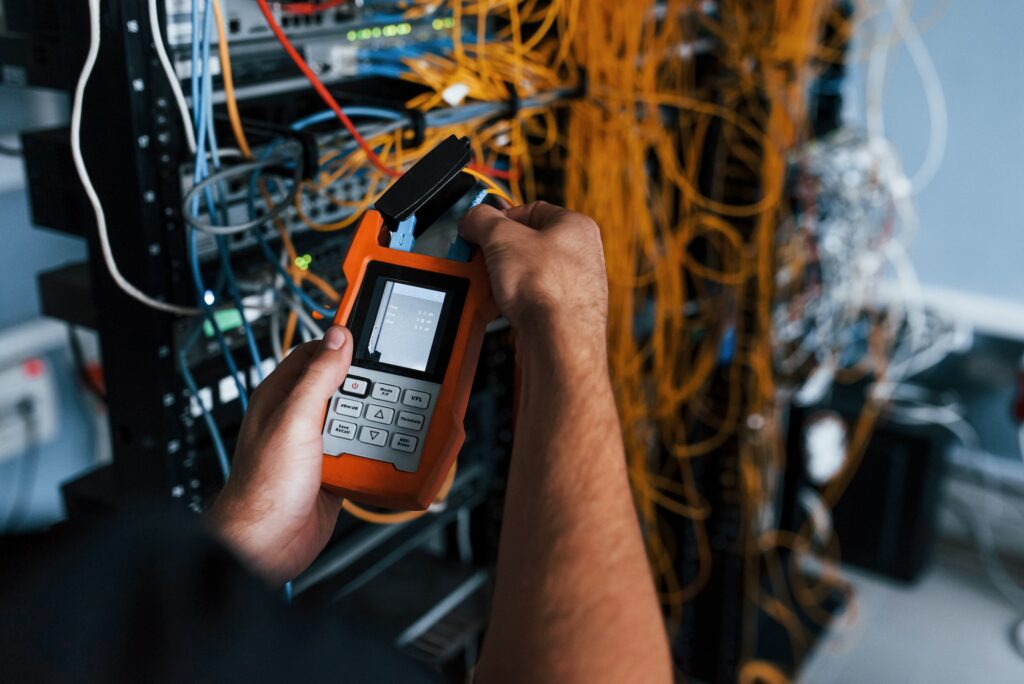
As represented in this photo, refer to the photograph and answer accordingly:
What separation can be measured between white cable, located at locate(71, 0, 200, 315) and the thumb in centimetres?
17

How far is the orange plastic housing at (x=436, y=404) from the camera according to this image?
0.71m

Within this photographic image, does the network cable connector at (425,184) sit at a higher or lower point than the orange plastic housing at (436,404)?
higher

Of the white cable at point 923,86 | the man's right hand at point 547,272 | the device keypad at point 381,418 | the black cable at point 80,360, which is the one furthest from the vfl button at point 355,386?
the white cable at point 923,86

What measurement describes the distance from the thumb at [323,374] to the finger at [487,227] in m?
0.12

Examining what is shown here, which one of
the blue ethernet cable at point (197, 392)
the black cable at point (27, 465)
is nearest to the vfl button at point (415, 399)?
the blue ethernet cable at point (197, 392)

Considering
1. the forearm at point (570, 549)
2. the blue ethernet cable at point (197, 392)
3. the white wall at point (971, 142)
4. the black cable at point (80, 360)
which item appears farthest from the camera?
the white wall at point (971, 142)

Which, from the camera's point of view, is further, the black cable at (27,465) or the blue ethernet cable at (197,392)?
the black cable at (27,465)

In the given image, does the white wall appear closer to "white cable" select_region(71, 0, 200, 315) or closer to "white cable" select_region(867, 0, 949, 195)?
"white cable" select_region(867, 0, 949, 195)

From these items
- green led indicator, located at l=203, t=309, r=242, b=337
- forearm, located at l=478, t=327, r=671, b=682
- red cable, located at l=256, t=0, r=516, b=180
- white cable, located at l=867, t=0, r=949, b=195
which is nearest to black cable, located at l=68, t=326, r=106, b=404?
green led indicator, located at l=203, t=309, r=242, b=337

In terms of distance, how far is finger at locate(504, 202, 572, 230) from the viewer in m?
0.74

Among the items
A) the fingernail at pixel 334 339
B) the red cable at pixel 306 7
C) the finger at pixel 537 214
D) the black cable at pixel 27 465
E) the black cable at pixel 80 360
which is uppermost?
the red cable at pixel 306 7

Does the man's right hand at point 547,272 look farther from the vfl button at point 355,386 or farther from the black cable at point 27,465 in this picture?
the black cable at point 27,465

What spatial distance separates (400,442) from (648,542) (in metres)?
0.98

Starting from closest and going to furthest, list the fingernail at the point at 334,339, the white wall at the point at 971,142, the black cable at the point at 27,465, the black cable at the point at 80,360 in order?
the fingernail at the point at 334,339
the black cable at the point at 80,360
the black cable at the point at 27,465
the white wall at the point at 971,142
